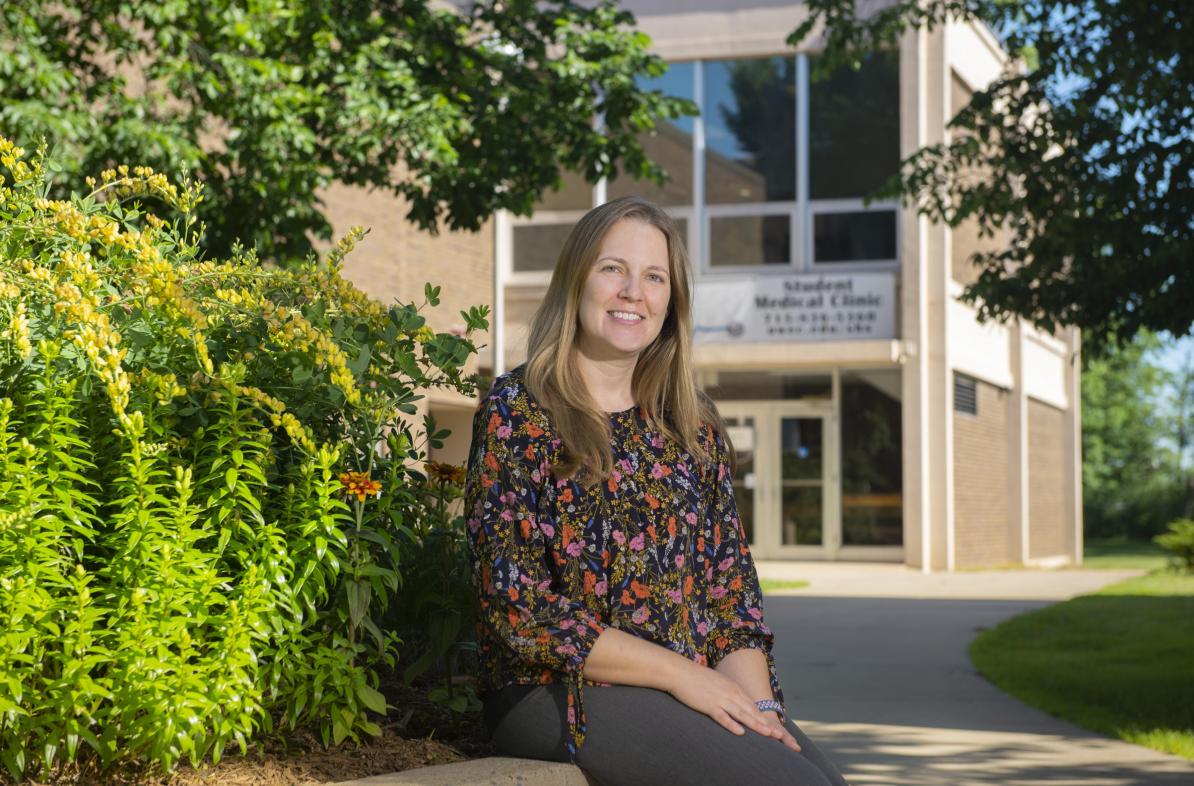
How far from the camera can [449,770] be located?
3.01 meters

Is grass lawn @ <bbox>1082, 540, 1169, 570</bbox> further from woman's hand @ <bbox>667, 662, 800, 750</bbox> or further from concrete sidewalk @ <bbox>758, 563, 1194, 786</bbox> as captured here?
woman's hand @ <bbox>667, 662, 800, 750</bbox>

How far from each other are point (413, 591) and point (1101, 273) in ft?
20.2

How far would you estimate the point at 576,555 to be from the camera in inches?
125

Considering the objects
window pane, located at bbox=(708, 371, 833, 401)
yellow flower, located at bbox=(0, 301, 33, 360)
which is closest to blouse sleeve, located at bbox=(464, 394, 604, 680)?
yellow flower, located at bbox=(0, 301, 33, 360)

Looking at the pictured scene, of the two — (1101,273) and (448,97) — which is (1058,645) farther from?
(448,97)

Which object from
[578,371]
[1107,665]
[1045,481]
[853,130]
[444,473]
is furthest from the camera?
[1045,481]

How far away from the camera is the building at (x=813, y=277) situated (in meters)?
21.9

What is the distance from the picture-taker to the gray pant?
291 centimetres

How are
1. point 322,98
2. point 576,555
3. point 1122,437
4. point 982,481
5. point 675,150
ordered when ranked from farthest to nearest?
point 1122,437, point 982,481, point 675,150, point 322,98, point 576,555

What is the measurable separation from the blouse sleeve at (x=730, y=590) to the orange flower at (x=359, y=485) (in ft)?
2.57

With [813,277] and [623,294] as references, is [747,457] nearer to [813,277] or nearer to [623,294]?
[813,277]

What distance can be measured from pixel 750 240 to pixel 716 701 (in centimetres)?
2006

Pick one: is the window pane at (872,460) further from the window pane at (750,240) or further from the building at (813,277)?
the window pane at (750,240)

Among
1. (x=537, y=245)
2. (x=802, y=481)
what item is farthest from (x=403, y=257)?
(x=802, y=481)
